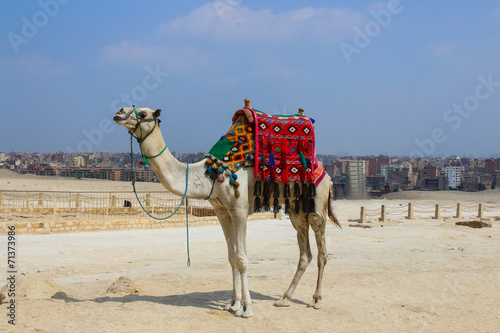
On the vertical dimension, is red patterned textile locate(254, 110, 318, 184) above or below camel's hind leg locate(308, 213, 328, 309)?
above

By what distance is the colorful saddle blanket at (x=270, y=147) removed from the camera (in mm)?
7867

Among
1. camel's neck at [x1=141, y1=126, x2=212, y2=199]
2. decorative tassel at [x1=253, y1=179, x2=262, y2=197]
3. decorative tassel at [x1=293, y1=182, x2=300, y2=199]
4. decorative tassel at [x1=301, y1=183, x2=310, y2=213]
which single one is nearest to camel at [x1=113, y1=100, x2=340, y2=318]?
camel's neck at [x1=141, y1=126, x2=212, y2=199]

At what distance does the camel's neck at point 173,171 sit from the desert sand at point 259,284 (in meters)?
1.79

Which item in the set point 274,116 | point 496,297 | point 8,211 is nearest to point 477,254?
point 496,297

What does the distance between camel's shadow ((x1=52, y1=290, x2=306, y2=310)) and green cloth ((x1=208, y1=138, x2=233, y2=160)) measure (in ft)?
7.87

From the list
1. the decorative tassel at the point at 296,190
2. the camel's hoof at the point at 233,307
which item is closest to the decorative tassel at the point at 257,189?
the decorative tassel at the point at 296,190

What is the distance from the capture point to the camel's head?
7.03 metres

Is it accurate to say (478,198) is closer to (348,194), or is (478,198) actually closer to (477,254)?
(348,194)

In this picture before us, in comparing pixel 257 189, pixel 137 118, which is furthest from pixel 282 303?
pixel 137 118

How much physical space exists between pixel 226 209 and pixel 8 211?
60.3ft

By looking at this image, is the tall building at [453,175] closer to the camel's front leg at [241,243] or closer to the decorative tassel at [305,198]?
the decorative tassel at [305,198]

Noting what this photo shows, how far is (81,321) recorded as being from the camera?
6695 mm

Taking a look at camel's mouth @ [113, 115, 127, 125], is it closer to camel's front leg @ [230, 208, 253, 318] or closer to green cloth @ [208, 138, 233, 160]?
green cloth @ [208, 138, 233, 160]

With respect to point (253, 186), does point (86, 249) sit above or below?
below
